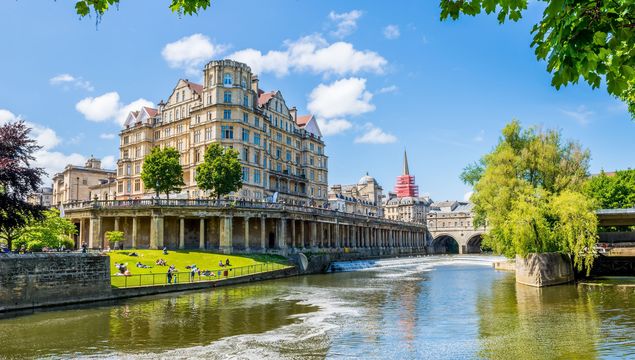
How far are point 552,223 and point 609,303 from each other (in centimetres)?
1404

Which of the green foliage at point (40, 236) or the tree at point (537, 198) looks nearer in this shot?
the tree at point (537, 198)

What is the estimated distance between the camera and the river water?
68.3 ft

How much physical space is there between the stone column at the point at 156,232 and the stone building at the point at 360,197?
76.2 meters

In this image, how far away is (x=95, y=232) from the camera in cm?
6819

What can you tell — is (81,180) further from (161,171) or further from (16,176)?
(16,176)

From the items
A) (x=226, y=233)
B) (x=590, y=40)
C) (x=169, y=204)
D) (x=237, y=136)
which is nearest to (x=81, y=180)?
(x=237, y=136)

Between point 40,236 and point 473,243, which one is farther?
point 473,243

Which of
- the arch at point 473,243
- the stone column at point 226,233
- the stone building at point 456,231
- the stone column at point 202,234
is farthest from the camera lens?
the arch at point 473,243

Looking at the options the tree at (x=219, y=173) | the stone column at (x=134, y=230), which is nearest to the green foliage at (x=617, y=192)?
the tree at (x=219, y=173)

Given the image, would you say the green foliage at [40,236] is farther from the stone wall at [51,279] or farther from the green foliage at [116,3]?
the green foliage at [116,3]

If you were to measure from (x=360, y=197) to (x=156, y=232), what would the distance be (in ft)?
359

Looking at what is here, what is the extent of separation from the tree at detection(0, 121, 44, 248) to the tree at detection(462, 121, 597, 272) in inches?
1595

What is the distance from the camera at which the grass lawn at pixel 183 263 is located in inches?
1754

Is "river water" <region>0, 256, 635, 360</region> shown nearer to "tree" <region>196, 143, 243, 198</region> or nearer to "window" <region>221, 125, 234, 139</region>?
"tree" <region>196, 143, 243, 198</region>
